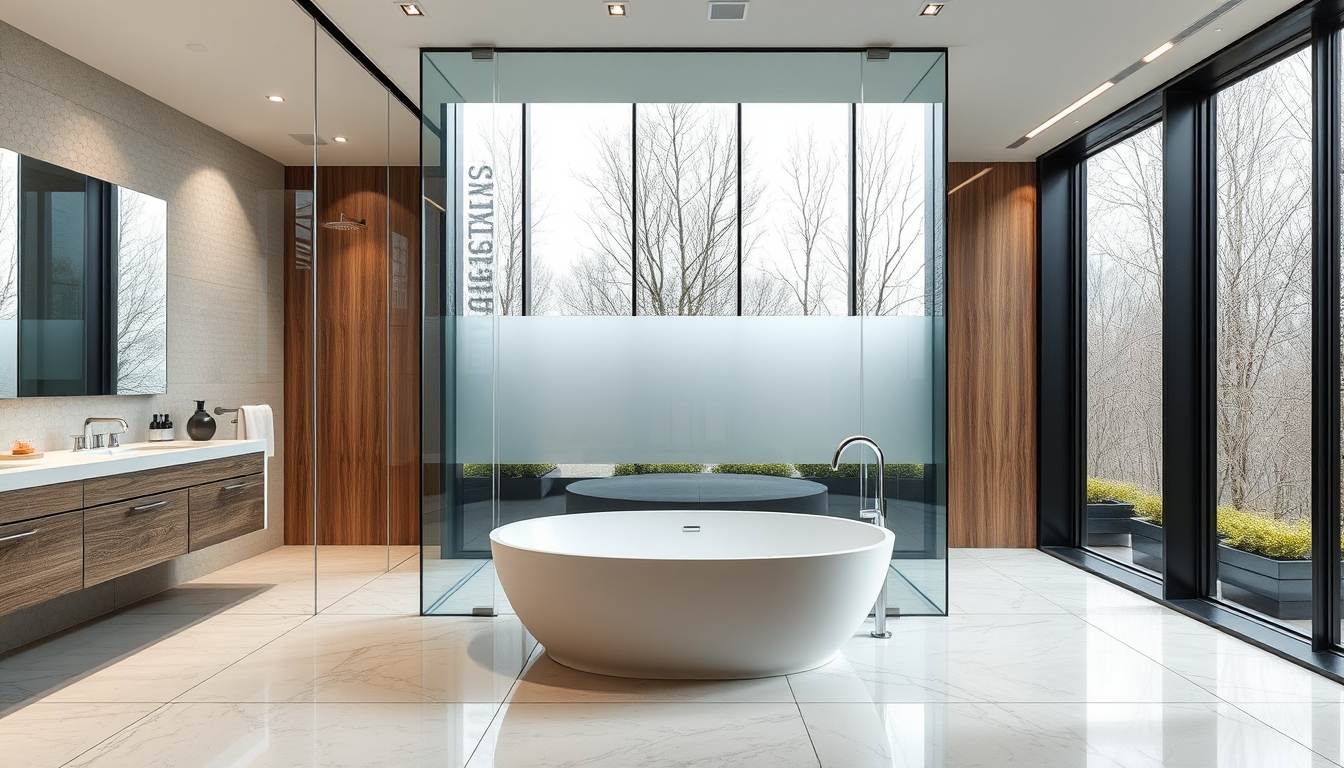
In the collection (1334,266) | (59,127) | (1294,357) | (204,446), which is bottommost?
(204,446)

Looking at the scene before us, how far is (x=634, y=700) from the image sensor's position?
3.00 m

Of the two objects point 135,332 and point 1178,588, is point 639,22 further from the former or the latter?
point 1178,588

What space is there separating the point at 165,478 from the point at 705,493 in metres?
2.39

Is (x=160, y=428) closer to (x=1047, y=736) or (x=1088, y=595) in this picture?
(x=1047, y=736)

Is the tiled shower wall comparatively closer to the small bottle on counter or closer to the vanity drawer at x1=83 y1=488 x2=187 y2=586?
the small bottle on counter

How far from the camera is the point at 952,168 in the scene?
606 cm

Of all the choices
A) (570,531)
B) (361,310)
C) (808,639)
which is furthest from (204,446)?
(808,639)

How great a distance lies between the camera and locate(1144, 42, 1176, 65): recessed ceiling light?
401 centimetres

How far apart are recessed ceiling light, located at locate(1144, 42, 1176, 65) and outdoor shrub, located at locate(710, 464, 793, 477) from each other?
2.53 m

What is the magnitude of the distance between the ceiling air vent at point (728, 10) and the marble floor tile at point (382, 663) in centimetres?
274

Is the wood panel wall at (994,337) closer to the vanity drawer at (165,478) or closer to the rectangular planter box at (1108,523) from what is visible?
the rectangular planter box at (1108,523)

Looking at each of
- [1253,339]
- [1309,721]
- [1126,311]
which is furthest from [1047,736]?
[1126,311]

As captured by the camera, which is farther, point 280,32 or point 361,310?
point 361,310

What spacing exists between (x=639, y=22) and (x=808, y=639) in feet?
8.75
